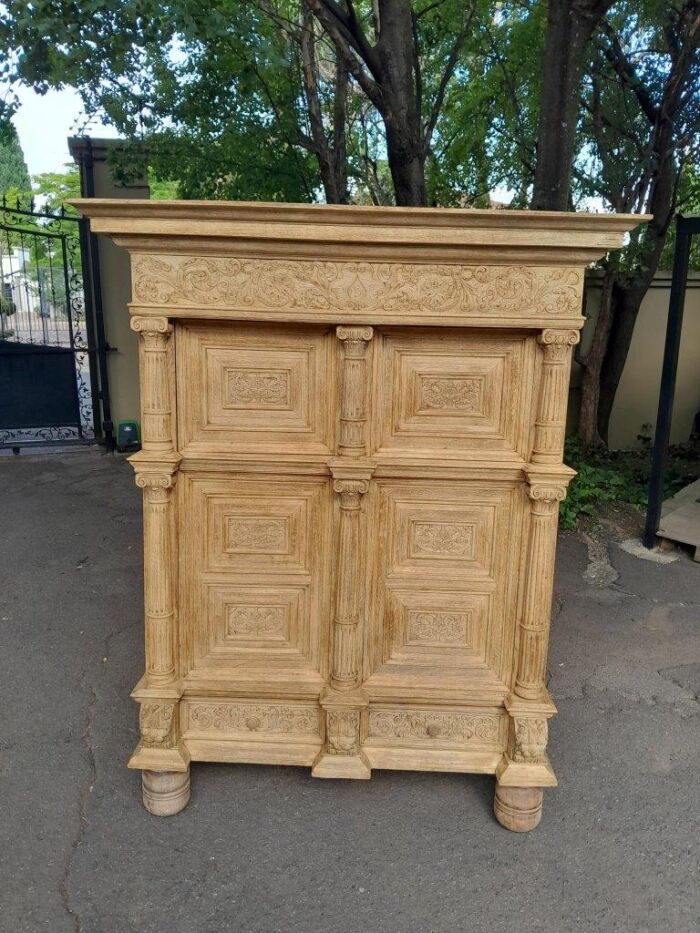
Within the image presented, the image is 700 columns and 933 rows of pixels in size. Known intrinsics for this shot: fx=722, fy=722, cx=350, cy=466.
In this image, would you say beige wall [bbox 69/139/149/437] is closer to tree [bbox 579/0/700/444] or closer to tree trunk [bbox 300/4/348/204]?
tree trunk [bbox 300/4/348/204]

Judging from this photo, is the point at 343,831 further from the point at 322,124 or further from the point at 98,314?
the point at 98,314

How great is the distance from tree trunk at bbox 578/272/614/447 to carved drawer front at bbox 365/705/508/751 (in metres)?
6.13

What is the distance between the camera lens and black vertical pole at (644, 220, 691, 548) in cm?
509

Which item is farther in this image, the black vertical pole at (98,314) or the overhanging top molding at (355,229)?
the black vertical pole at (98,314)

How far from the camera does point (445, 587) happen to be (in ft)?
8.27

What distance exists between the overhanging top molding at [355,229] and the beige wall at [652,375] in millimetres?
6576

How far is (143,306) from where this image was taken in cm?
226

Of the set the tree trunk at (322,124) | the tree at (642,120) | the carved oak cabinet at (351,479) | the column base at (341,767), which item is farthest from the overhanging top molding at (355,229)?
the tree at (642,120)

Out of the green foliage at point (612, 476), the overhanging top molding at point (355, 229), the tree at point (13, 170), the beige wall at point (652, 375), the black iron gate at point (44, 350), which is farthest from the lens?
the tree at point (13, 170)

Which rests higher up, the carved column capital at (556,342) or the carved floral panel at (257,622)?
the carved column capital at (556,342)

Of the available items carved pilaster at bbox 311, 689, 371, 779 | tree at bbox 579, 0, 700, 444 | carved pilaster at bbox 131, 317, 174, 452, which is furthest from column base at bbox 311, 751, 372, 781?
tree at bbox 579, 0, 700, 444

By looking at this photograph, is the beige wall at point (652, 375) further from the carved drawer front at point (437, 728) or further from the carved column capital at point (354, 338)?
the carved column capital at point (354, 338)

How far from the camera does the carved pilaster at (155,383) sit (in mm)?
2277

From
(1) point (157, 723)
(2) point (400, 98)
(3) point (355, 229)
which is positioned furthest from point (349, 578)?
(2) point (400, 98)
